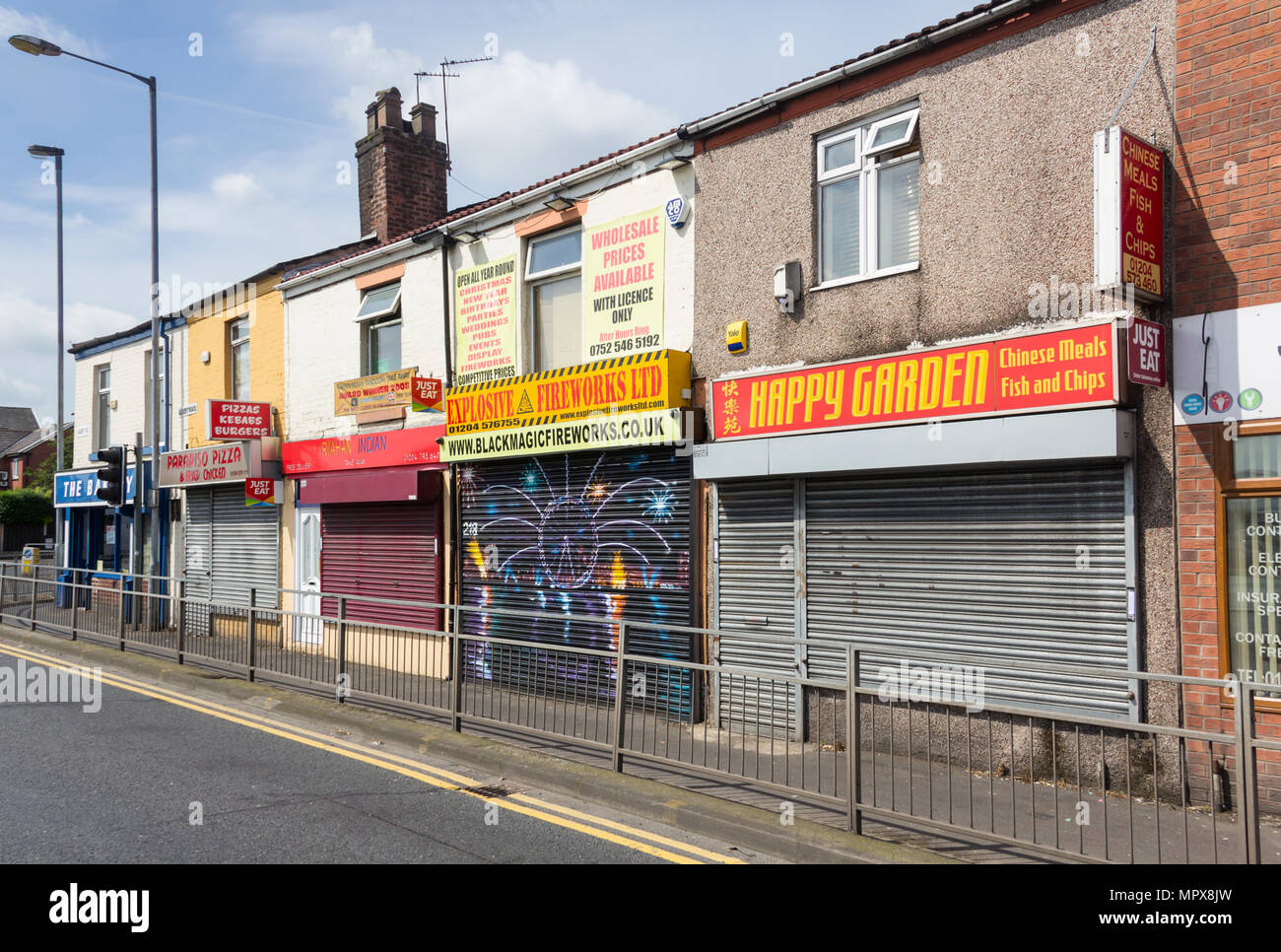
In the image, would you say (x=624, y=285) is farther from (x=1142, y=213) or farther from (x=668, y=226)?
(x=1142, y=213)

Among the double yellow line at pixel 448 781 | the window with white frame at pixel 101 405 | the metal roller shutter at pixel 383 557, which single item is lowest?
the double yellow line at pixel 448 781

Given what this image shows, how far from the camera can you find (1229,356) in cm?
655

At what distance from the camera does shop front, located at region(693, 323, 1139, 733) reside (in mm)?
6977

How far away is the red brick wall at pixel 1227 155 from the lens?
6473 mm

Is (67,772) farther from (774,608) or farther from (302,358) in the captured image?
(302,358)

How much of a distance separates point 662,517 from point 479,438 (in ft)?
9.74

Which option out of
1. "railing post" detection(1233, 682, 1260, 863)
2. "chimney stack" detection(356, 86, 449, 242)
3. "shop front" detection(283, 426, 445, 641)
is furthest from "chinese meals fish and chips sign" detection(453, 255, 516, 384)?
"railing post" detection(1233, 682, 1260, 863)

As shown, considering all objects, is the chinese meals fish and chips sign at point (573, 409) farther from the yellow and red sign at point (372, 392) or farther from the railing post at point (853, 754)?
the railing post at point (853, 754)

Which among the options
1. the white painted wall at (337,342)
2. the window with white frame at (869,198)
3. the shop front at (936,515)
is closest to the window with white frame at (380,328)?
the white painted wall at (337,342)

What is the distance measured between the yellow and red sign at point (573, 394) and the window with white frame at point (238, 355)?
23.5ft

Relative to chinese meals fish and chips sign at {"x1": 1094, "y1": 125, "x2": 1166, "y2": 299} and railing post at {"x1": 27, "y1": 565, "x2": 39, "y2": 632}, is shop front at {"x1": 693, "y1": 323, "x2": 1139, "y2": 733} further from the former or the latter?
railing post at {"x1": 27, "y1": 565, "x2": 39, "y2": 632}

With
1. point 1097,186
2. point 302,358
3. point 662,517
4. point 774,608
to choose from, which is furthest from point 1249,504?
point 302,358

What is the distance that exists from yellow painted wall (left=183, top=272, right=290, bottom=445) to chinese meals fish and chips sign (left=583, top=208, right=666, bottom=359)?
7.49 m

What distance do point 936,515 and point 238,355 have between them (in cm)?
1429
